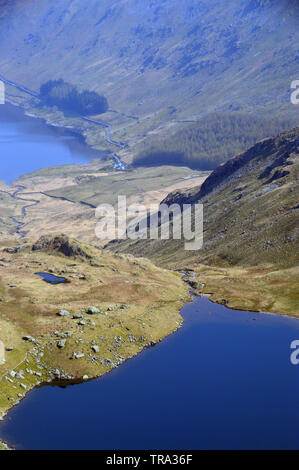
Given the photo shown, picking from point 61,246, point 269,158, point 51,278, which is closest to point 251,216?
point 61,246

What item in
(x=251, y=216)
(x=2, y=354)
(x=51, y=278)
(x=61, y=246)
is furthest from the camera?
(x=251, y=216)

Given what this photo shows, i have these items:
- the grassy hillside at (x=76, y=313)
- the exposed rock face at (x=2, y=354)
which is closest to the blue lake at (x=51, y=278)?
the grassy hillside at (x=76, y=313)

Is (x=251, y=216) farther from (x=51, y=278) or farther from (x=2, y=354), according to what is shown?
(x=2, y=354)

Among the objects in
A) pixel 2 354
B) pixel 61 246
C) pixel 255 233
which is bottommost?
pixel 2 354

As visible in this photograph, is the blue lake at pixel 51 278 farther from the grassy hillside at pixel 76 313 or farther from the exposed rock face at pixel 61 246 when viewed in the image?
the exposed rock face at pixel 61 246

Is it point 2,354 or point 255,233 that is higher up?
point 255,233

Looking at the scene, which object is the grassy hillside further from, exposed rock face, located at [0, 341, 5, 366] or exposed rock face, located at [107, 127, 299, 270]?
exposed rock face, located at [107, 127, 299, 270]

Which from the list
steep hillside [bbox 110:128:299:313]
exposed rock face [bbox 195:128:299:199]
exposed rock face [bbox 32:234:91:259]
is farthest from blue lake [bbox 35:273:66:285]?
exposed rock face [bbox 195:128:299:199]

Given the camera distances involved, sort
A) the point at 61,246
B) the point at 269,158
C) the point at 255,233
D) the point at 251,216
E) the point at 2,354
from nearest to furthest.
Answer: the point at 2,354
the point at 61,246
the point at 255,233
the point at 251,216
the point at 269,158
